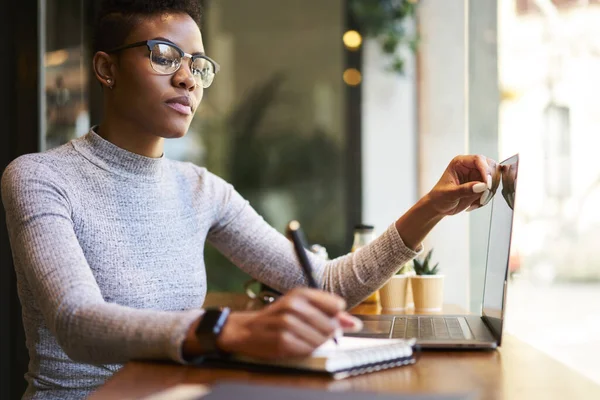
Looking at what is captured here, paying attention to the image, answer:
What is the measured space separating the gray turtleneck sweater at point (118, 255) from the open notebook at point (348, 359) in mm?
135

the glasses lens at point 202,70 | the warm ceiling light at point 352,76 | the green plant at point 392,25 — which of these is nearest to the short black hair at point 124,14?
the glasses lens at point 202,70

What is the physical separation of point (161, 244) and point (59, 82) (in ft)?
5.75

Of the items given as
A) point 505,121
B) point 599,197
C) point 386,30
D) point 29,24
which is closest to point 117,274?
point 599,197

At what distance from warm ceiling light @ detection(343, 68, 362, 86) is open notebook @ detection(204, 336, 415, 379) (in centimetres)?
233

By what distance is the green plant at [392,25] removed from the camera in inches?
120

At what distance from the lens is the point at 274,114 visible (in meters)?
3.50

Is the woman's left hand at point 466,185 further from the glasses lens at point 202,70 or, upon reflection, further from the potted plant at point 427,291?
the glasses lens at point 202,70

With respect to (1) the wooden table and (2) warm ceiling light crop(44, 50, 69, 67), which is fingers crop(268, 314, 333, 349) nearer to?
(1) the wooden table

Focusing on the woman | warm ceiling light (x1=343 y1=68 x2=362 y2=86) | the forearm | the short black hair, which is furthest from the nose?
warm ceiling light (x1=343 y1=68 x2=362 y2=86)

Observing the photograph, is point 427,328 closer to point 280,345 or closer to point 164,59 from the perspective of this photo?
point 280,345

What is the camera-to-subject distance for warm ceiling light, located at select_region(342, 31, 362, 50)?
3.28 m

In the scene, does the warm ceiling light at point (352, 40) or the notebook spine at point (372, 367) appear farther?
the warm ceiling light at point (352, 40)

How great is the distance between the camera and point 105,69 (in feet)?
5.15

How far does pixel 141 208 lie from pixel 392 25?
1.90 m
